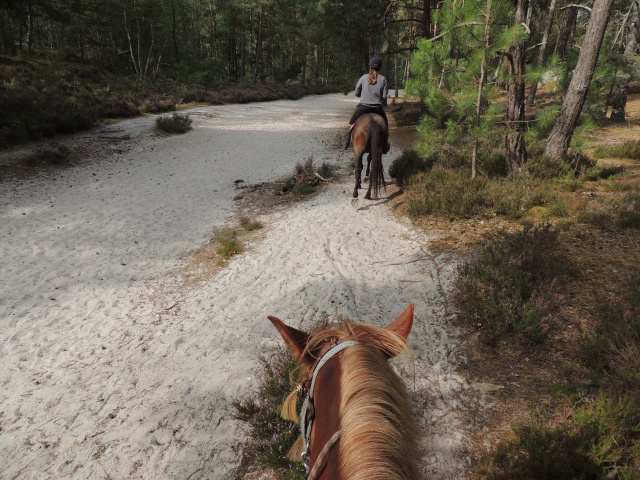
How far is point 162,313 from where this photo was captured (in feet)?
15.0

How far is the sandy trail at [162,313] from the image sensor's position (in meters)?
2.86

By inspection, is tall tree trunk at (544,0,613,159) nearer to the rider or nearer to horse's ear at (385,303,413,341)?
the rider

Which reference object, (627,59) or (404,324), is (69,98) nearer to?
(404,324)

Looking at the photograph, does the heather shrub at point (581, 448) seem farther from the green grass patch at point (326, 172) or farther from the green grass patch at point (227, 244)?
the green grass patch at point (326, 172)

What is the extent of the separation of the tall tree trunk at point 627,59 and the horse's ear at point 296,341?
15.4 metres

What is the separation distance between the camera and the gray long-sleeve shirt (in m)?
7.36

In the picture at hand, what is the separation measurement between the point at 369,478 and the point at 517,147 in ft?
26.1


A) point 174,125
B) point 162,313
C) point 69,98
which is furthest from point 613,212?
point 69,98

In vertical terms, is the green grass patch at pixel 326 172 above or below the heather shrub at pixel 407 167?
below

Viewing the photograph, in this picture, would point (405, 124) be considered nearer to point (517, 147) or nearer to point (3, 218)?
point (517, 147)

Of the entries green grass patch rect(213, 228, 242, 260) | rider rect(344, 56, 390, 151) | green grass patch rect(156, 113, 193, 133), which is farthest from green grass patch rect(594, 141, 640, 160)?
green grass patch rect(156, 113, 193, 133)

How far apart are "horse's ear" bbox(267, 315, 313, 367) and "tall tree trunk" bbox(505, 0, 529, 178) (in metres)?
7.05

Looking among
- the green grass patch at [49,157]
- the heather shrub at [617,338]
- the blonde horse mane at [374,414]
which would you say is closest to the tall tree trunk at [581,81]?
the heather shrub at [617,338]

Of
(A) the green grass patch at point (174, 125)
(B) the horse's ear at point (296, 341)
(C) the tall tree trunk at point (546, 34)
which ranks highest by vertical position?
(C) the tall tree trunk at point (546, 34)
